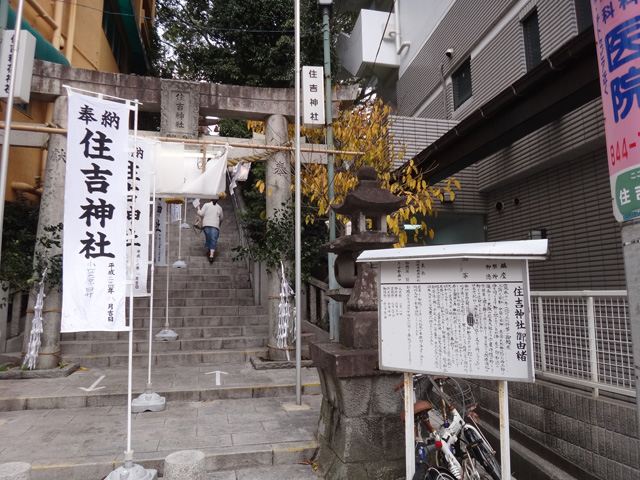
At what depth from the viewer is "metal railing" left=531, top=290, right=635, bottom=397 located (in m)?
4.20

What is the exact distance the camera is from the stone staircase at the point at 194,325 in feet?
29.1

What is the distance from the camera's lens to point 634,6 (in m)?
2.08

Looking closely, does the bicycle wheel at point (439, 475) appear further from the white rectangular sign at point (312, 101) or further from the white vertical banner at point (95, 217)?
the white rectangular sign at point (312, 101)

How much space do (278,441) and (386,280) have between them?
274 centimetres

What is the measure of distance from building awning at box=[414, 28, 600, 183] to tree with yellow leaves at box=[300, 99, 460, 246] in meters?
0.95

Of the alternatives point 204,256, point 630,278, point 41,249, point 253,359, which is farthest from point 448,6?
point 630,278

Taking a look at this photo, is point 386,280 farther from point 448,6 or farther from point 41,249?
point 448,6

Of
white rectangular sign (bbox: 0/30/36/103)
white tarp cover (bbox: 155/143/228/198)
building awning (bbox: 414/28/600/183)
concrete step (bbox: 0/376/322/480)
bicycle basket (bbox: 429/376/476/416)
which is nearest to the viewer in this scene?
bicycle basket (bbox: 429/376/476/416)

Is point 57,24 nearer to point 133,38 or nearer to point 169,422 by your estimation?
point 133,38

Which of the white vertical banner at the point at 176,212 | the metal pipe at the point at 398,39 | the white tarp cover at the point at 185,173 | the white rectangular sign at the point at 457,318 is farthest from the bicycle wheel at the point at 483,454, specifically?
the metal pipe at the point at 398,39

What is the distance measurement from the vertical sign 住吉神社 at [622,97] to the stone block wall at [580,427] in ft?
9.59

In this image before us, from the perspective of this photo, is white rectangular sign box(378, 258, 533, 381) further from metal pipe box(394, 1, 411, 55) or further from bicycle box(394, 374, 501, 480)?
metal pipe box(394, 1, 411, 55)

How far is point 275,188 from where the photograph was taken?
367 inches

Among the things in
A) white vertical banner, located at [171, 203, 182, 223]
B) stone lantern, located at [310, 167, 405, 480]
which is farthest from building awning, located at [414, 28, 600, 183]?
white vertical banner, located at [171, 203, 182, 223]
